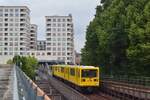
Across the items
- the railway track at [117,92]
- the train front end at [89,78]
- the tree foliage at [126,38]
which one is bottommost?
the railway track at [117,92]

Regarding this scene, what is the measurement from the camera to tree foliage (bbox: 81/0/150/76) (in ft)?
163

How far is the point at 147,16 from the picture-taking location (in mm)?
50312

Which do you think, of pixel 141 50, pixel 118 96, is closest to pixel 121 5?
pixel 141 50

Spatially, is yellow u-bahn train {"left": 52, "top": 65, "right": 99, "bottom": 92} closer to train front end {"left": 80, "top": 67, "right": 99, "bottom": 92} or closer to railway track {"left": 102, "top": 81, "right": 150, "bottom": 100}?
train front end {"left": 80, "top": 67, "right": 99, "bottom": 92}

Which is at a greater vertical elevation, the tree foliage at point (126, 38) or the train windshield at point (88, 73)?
the tree foliage at point (126, 38)

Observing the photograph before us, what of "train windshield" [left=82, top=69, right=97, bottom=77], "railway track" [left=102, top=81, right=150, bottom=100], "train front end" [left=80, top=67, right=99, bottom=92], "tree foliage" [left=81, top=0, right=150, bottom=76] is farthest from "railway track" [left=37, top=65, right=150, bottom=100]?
"tree foliage" [left=81, top=0, right=150, bottom=76]

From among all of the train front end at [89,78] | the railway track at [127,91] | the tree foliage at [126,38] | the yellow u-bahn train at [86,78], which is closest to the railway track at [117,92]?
→ the railway track at [127,91]

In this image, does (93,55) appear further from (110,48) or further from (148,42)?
(148,42)

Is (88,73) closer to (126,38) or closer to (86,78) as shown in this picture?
(86,78)

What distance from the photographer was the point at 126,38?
5609 cm

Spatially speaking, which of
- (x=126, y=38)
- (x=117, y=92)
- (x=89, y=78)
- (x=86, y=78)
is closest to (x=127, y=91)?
(x=117, y=92)

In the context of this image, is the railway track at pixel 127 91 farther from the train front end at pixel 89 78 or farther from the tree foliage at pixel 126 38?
the tree foliage at pixel 126 38

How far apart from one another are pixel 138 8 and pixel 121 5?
5.15 m

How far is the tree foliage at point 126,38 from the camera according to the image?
4966cm
